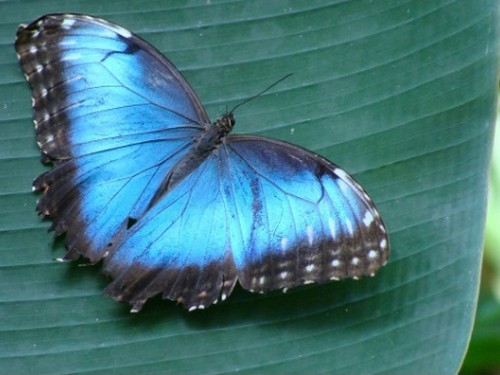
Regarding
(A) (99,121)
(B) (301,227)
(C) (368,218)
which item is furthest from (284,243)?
(A) (99,121)

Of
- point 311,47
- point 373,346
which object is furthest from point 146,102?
point 373,346

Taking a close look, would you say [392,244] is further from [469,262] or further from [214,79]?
[214,79]

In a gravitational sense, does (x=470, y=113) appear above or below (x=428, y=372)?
above

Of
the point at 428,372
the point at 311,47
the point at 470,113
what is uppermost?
the point at 311,47

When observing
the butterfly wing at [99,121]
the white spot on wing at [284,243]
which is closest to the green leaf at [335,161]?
the butterfly wing at [99,121]

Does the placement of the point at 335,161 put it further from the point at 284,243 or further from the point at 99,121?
the point at 99,121

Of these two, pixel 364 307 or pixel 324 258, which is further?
pixel 364 307

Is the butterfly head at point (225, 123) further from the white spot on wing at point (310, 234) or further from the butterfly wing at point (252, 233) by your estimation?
the white spot on wing at point (310, 234)
